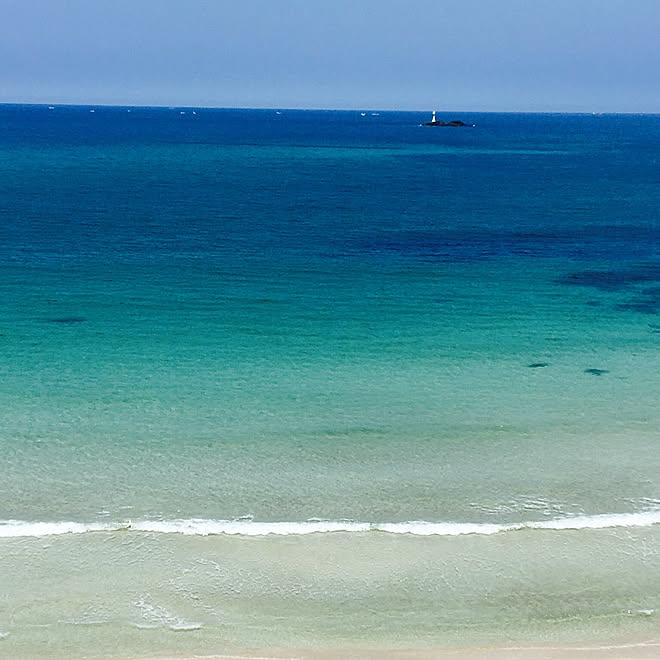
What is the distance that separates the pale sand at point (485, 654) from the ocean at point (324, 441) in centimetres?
26

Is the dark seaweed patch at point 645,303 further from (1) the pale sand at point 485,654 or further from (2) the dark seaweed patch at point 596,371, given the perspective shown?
(1) the pale sand at point 485,654

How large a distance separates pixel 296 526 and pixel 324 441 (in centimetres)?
442

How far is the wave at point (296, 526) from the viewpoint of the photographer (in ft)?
55.7

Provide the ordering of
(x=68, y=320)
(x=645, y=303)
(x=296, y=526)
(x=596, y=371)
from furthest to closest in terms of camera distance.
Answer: (x=645, y=303) → (x=68, y=320) → (x=596, y=371) → (x=296, y=526)

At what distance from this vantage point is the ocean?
1472 centimetres

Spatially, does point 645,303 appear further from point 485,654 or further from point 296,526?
point 485,654

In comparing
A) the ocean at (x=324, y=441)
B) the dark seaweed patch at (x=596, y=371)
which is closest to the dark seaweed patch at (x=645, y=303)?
the ocean at (x=324, y=441)

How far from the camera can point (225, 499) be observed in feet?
60.8

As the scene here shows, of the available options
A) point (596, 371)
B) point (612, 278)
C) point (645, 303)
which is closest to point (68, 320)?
point (596, 371)

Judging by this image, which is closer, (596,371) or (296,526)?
(296,526)

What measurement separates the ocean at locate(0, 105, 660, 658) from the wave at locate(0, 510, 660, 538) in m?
0.06

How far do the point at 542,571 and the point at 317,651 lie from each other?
191 inches

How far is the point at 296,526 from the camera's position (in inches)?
685

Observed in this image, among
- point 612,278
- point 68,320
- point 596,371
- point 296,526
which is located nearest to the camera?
point 296,526
